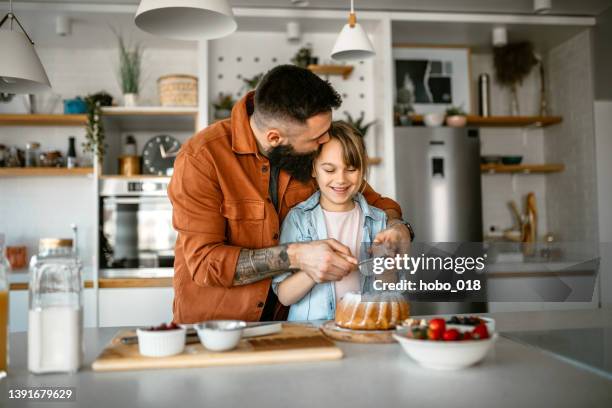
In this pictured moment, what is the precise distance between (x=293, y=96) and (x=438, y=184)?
2.73 meters

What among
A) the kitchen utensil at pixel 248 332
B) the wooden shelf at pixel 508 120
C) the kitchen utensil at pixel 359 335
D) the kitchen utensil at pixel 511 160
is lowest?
the kitchen utensil at pixel 359 335

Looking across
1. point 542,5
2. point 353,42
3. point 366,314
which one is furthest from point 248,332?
point 542,5

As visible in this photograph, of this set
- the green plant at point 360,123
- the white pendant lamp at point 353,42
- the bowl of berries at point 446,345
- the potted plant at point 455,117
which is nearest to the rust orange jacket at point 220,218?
the bowl of berries at point 446,345

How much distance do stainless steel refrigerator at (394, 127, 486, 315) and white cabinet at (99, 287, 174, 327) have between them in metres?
1.94

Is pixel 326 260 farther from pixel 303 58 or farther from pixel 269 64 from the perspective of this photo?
pixel 269 64

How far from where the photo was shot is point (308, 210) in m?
2.09

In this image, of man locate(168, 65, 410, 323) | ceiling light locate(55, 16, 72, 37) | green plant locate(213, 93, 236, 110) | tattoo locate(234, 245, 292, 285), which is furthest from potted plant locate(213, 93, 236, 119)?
tattoo locate(234, 245, 292, 285)

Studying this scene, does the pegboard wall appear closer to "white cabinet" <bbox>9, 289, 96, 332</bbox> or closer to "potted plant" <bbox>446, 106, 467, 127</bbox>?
"potted plant" <bbox>446, 106, 467, 127</bbox>

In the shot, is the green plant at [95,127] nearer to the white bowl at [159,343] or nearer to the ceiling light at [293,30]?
the ceiling light at [293,30]

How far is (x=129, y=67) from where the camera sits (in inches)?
173

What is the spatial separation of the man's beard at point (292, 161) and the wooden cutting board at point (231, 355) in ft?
2.59

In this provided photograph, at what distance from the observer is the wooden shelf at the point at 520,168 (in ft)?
16.0

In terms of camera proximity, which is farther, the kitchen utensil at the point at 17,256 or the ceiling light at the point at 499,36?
the ceiling light at the point at 499,36

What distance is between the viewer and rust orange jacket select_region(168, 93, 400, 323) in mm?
1819
